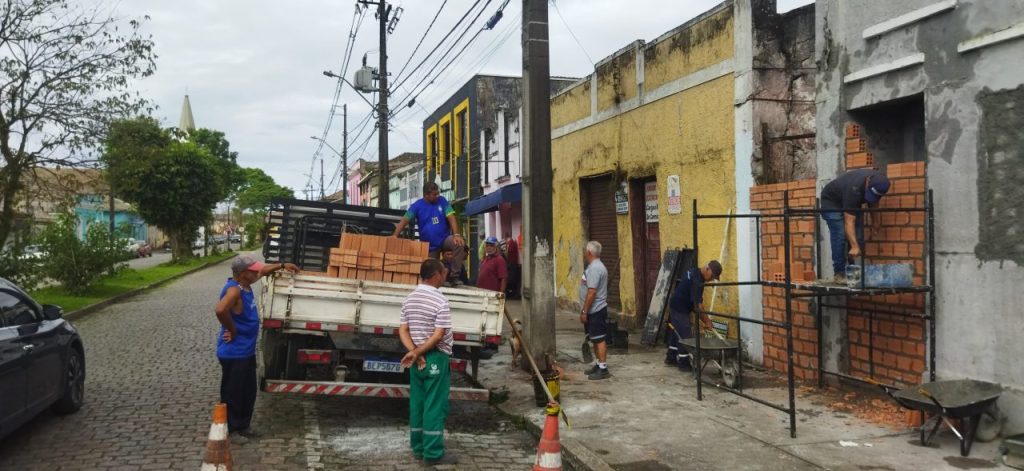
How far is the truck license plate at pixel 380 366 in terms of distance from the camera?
22.2 feet

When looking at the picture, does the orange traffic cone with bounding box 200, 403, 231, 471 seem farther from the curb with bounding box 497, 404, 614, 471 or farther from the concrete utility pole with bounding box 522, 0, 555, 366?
the concrete utility pole with bounding box 522, 0, 555, 366

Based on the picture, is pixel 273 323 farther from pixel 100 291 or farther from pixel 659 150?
pixel 100 291

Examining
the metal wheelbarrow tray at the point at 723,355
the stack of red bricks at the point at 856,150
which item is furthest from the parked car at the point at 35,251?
the stack of red bricks at the point at 856,150

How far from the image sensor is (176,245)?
4041 centimetres

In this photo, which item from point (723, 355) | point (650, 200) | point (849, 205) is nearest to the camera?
point (849, 205)

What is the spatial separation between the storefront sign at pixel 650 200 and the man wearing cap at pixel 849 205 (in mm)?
4915

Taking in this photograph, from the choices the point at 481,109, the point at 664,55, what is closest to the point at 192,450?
the point at 664,55

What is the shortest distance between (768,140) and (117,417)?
761cm

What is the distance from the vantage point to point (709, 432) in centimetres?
624

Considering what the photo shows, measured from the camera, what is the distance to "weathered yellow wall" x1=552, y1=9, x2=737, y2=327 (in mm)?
9680

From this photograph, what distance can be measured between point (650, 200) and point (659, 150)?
106 cm

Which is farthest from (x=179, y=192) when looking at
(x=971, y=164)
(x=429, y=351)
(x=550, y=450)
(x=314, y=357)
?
(x=971, y=164)

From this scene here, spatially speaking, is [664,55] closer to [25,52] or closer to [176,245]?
[25,52]

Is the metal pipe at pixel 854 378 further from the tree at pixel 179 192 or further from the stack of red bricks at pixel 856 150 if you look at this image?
the tree at pixel 179 192
